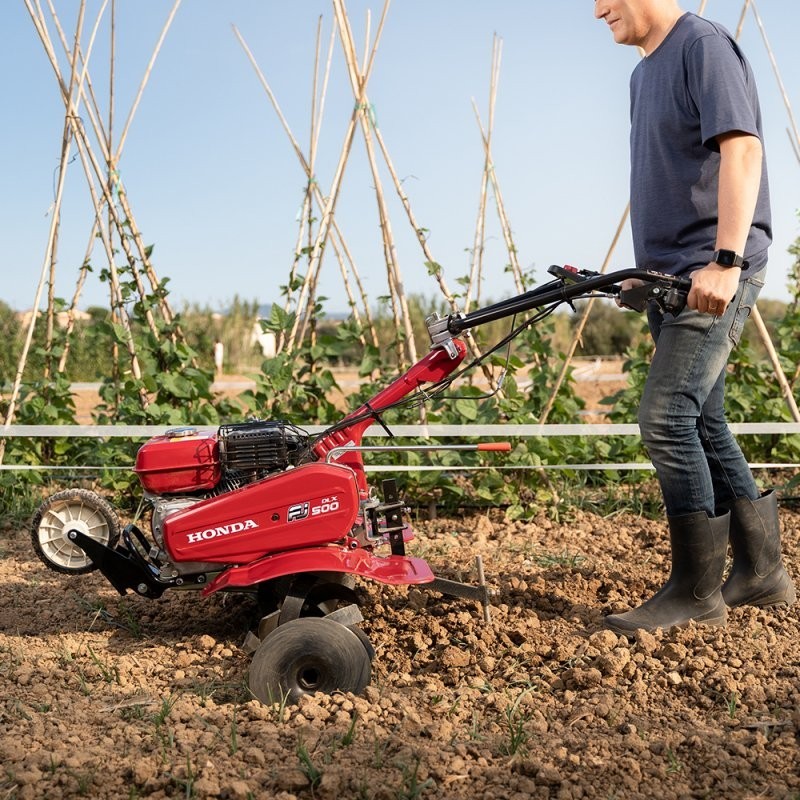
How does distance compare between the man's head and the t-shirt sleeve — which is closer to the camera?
the t-shirt sleeve

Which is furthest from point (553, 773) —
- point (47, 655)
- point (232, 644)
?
point (47, 655)

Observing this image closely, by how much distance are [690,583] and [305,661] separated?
123 centimetres

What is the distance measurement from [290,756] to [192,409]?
333 cm

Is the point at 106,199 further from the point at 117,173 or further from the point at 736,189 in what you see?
the point at 736,189

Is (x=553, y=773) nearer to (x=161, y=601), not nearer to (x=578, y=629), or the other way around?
(x=578, y=629)

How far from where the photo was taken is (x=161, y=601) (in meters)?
3.88

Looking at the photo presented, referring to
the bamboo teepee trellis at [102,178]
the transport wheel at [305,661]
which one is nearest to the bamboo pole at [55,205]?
the bamboo teepee trellis at [102,178]

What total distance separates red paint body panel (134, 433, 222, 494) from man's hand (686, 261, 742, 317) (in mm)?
1510

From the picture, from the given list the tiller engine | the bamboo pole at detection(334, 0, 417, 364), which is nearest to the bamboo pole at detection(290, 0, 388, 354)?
the bamboo pole at detection(334, 0, 417, 364)

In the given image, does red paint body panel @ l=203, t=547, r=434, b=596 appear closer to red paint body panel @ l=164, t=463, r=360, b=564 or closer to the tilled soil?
red paint body panel @ l=164, t=463, r=360, b=564

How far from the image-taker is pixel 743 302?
3061 millimetres

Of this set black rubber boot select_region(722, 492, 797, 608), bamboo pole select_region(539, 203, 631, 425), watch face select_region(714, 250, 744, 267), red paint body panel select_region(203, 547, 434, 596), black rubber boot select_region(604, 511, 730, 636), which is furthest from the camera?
bamboo pole select_region(539, 203, 631, 425)

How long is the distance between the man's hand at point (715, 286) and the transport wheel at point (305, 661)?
134 centimetres

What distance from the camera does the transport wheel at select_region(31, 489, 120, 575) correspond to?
12.1 ft
